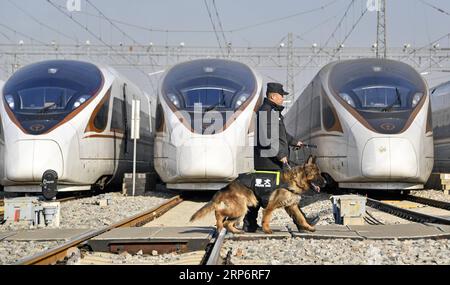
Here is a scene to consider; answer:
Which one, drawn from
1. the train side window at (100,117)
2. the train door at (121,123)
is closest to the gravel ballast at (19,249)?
the train side window at (100,117)

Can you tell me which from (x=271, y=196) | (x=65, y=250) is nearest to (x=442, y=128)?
(x=271, y=196)

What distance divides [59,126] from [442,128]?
40.4 ft

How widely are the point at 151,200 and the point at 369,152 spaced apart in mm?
5333

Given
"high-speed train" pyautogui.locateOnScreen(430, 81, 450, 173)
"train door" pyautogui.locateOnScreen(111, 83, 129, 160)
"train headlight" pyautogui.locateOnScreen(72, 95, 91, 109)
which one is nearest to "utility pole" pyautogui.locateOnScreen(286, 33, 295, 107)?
"high-speed train" pyautogui.locateOnScreen(430, 81, 450, 173)

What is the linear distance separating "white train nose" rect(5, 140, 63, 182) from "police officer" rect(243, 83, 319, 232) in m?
7.35

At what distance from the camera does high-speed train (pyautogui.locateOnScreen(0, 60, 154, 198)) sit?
13812mm

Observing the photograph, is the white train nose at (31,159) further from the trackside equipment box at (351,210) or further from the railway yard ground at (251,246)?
the trackside equipment box at (351,210)

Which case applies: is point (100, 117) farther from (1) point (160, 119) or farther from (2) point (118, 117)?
(2) point (118, 117)

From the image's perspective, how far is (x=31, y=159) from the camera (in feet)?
45.0

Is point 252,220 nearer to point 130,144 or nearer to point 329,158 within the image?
point 329,158

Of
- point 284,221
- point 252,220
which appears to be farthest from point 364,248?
point 284,221

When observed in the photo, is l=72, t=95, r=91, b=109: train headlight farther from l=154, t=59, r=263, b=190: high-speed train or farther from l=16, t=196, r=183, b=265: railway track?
l=16, t=196, r=183, b=265: railway track
